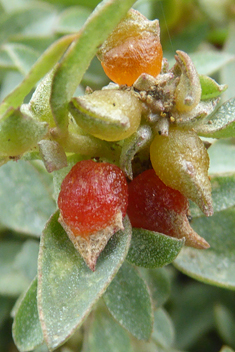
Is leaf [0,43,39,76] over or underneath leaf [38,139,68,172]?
underneath

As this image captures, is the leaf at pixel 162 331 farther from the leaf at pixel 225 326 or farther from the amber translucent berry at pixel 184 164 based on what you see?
the amber translucent berry at pixel 184 164

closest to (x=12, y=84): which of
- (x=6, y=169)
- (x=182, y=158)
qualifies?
(x=6, y=169)

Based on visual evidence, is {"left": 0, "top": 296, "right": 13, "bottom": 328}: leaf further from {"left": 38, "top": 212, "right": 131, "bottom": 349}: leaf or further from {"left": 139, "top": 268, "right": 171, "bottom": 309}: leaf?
{"left": 38, "top": 212, "right": 131, "bottom": 349}: leaf

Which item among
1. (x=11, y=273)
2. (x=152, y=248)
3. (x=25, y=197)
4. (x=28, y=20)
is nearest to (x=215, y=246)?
(x=152, y=248)

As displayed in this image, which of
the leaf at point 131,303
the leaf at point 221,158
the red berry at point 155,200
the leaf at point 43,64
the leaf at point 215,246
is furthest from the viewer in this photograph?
the leaf at point 221,158

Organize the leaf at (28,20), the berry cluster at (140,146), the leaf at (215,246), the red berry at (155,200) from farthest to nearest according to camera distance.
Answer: the leaf at (28,20) < the leaf at (215,246) < the red berry at (155,200) < the berry cluster at (140,146)

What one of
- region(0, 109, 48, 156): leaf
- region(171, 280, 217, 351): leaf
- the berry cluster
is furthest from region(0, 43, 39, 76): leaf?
region(171, 280, 217, 351): leaf

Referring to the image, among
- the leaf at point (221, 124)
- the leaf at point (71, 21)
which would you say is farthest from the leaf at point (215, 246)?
the leaf at point (71, 21)

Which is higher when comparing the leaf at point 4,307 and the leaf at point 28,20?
the leaf at point 28,20
